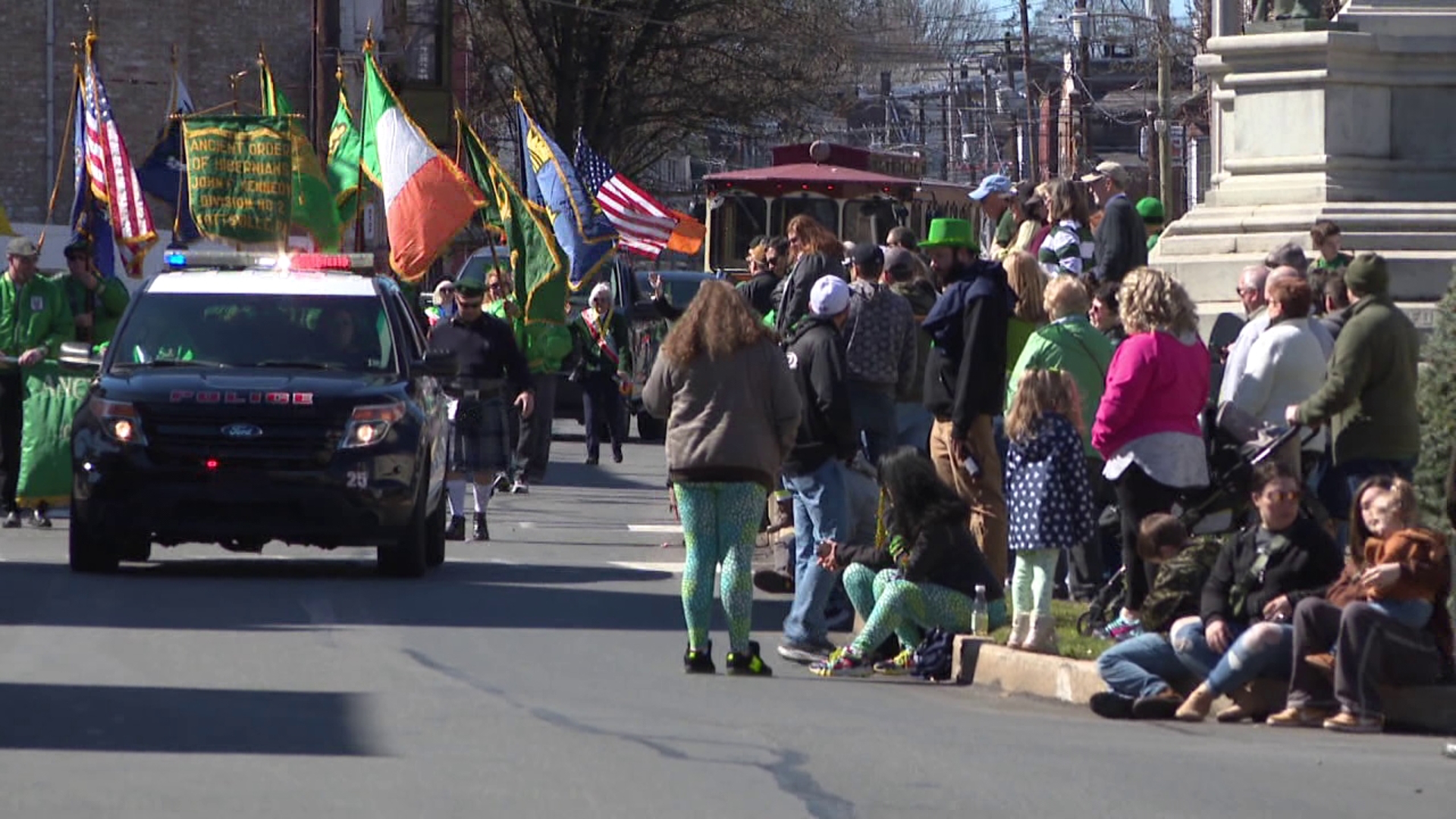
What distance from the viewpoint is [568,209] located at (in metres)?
25.0

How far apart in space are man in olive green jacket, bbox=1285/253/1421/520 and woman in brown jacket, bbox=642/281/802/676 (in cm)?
229

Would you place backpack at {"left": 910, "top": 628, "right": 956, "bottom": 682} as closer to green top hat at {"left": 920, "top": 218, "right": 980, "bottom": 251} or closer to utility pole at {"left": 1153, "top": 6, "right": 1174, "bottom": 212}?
green top hat at {"left": 920, "top": 218, "right": 980, "bottom": 251}

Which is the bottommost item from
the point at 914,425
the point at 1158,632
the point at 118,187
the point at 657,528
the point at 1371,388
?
the point at 657,528

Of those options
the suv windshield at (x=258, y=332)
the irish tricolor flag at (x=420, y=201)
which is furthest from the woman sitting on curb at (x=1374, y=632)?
the irish tricolor flag at (x=420, y=201)

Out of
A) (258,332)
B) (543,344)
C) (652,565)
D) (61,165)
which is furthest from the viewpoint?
(61,165)

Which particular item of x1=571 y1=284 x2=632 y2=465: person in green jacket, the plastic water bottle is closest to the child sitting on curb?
the plastic water bottle

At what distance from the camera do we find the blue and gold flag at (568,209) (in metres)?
24.8

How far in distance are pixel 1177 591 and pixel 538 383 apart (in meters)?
12.2

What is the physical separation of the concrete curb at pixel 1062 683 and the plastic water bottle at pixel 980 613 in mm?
59

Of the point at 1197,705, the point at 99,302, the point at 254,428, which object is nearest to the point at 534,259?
the point at 99,302

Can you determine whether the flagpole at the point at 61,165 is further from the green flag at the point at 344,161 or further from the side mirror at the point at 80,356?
the side mirror at the point at 80,356

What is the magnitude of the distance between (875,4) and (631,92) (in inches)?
837

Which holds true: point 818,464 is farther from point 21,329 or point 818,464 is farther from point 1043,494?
point 21,329

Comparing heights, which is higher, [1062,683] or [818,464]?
[818,464]
